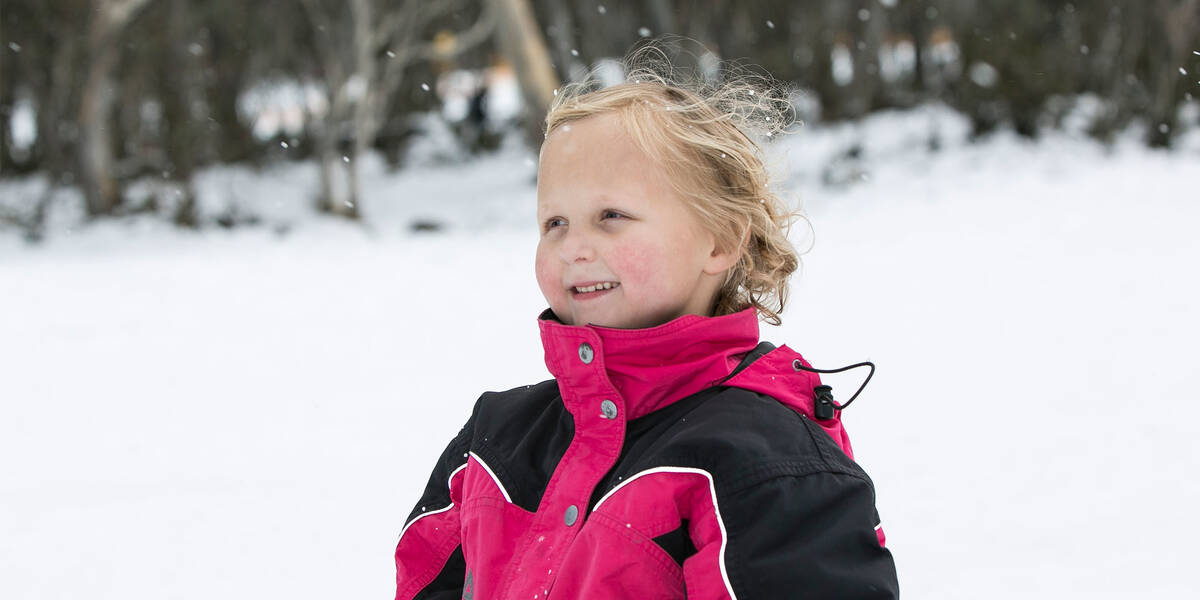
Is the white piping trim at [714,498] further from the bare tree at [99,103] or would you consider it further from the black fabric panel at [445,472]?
the bare tree at [99,103]

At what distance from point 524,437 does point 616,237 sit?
31 centimetres

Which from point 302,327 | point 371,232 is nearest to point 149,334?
point 302,327

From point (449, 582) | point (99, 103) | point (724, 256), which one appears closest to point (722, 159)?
point (724, 256)

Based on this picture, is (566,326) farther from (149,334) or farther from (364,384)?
(149,334)

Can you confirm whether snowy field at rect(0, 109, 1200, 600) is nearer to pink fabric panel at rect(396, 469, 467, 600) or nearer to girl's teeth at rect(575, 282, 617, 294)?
girl's teeth at rect(575, 282, 617, 294)

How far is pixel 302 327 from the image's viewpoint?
18.0 ft

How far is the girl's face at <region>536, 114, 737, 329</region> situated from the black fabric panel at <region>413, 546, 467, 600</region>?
44 cm

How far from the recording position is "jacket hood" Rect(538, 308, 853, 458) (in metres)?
1.28

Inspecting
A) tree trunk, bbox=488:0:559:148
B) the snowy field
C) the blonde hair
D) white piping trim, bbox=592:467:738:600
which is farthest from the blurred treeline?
white piping trim, bbox=592:467:738:600

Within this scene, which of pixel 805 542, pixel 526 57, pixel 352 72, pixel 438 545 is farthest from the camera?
pixel 352 72

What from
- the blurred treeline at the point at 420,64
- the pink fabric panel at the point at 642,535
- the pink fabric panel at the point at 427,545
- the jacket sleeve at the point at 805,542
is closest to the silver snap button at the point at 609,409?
the pink fabric panel at the point at 642,535

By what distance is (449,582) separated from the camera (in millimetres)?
1567

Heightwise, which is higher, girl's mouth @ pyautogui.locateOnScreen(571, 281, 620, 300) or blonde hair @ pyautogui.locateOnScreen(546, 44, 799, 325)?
blonde hair @ pyautogui.locateOnScreen(546, 44, 799, 325)

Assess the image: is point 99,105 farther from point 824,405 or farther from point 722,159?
point 824,405
